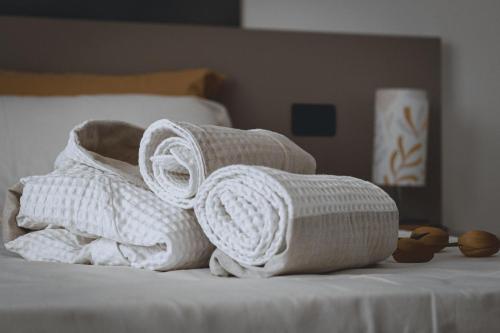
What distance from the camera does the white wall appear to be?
10.3 ft

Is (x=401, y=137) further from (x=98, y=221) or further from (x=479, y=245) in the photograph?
(x=98, y=221)

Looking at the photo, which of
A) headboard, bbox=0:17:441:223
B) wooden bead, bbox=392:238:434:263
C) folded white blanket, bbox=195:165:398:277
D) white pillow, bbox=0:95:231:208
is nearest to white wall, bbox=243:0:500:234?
headboard, bbox=0:17:441:223

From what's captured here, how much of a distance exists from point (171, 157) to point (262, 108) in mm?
1737

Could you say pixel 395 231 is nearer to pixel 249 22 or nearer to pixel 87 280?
pixel 87 280

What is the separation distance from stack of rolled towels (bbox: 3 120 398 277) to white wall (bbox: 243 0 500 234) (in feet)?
6.83

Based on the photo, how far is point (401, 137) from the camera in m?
2.72

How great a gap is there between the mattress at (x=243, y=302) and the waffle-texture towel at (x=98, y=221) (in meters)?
0.06

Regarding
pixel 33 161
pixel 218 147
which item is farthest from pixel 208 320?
pixel 33 161

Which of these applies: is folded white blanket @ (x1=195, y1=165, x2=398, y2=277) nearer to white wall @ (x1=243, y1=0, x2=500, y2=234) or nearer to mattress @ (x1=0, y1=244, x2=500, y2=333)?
mattress @ (x1=0, y1=244, x2=500, y2=333)

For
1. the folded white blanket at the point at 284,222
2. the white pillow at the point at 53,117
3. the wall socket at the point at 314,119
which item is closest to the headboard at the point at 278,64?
the wall socket at the point at 314,119

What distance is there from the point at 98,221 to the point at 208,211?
0.18 m

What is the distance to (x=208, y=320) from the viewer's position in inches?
29.6

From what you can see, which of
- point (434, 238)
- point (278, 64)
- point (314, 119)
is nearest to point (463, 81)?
point (314, 119)

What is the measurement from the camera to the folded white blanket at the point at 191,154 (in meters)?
1.06
